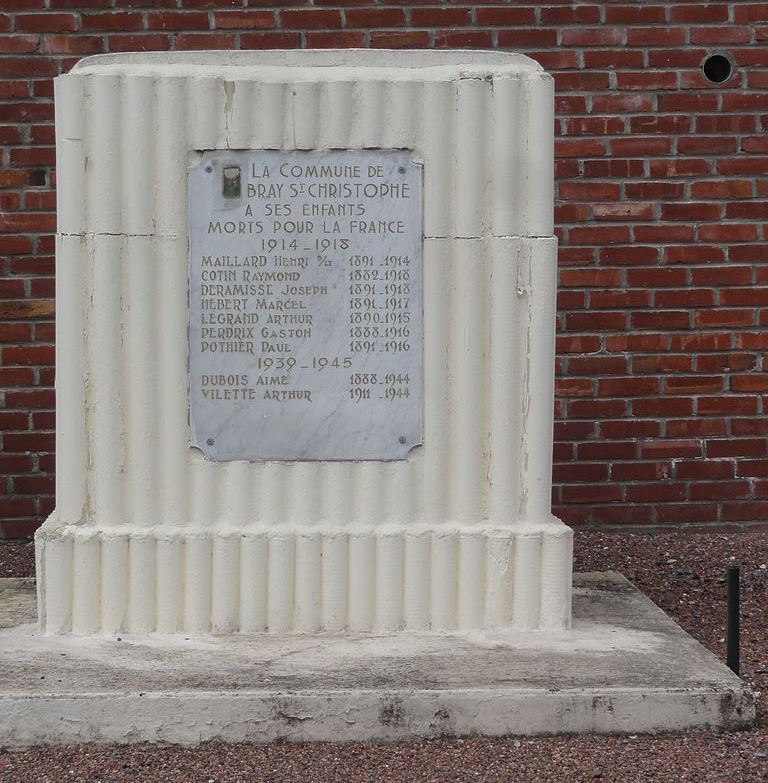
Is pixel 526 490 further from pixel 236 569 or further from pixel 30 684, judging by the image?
pixel 30 684

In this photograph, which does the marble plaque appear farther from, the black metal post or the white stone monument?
the black metal post

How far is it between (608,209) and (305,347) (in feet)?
6.96

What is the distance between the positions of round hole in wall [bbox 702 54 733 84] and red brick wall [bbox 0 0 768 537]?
33 mm

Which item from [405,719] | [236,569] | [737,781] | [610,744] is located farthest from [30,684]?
[737,781]

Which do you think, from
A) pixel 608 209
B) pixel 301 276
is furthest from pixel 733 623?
pixel 608 209

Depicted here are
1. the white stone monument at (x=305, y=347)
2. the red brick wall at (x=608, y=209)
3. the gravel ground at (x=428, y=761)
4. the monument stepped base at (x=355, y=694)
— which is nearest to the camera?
the gravel ground at (x=428, y=761)

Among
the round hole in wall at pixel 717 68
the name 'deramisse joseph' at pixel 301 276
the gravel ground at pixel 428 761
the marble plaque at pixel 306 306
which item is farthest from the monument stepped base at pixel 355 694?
the round hole in wall at pixel 717 68

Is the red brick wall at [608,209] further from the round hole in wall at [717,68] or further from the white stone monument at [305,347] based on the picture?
the white stone monument at [305,347]

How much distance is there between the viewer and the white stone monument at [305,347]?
3658 mm

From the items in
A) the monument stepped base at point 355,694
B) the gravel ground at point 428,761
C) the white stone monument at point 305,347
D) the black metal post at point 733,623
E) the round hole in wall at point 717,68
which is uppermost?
the round hole in wall at point 717,68

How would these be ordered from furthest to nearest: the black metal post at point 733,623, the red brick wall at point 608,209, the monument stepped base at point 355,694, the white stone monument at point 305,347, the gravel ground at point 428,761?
the red brick wall at point 608,209 → the white stone monument at point 305,347 → the black metal post at point 733,623 → the monument stepped base at point 355,694 → the gravel ground at point 428,761

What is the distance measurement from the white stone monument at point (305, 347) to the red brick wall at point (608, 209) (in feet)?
5.57

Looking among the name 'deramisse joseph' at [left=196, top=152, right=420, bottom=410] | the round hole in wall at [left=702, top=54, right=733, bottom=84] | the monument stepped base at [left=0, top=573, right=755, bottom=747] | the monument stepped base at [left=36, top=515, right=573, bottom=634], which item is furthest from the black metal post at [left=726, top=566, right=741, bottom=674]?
the round hole in wall at [left=702, top=54, right=733, bottom=84]

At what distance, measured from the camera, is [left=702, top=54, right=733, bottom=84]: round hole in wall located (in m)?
5.37
